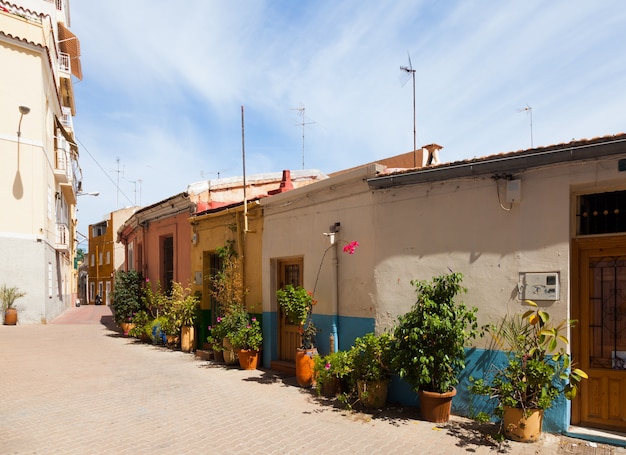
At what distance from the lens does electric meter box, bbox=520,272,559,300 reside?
17.0 feet

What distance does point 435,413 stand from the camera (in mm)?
5602

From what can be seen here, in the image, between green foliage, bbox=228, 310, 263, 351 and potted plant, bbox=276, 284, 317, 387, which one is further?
green foliage, bbox=228, 310, 263, 351

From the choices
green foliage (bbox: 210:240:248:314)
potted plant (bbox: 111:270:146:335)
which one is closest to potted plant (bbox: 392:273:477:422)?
green foliage (bbox: 210:240:248:314)

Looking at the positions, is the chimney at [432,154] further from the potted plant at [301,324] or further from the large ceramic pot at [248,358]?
the large ceramic pot at [248,358]

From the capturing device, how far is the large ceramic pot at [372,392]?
6.20 m

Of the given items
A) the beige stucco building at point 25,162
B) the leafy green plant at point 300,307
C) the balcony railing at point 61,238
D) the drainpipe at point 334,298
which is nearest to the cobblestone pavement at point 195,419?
the leafy green plant at point 300,307

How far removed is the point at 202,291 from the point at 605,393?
8.72m

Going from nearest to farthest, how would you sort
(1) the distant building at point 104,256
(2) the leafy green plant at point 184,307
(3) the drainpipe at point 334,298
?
(3) the drainpipe at point 334,298
(2) the leafy green plant at point 184,307
(1) the distant building at point 104,256

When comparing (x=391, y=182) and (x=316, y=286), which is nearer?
(x=391, y=182)

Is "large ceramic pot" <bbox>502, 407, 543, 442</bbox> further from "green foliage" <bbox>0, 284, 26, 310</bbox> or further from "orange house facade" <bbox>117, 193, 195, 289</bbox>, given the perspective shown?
"green foliage" <bbox>0, 284, 26, 310</bbox>

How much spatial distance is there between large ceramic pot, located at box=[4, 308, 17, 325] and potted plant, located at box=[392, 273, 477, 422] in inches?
573

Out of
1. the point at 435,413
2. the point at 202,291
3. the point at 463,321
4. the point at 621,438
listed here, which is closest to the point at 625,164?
the point at 463,321

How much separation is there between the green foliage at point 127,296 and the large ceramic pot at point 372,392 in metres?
10.6

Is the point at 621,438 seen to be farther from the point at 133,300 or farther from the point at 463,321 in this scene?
the point at 133,300
